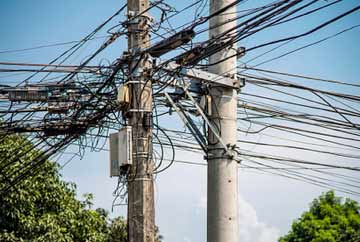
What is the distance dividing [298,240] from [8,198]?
29.7 metres

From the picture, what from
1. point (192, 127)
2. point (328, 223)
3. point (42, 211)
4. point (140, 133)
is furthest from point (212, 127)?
point (328, 223)

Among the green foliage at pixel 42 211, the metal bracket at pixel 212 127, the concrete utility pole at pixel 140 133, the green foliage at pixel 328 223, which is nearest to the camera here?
the concrete utility pole at pixel 140 133

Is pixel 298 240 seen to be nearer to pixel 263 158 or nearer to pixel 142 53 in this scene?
pixel 263 158

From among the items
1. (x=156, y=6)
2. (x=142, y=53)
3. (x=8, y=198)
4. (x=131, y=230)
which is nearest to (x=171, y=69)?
(x=142, y=53)

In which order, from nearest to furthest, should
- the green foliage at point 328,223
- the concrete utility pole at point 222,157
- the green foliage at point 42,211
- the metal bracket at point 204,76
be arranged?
the concrete utility pole at point 222,157
the metal bracket at point 204,76
the green foliage at point 42,211
the green foliage at point 328,223

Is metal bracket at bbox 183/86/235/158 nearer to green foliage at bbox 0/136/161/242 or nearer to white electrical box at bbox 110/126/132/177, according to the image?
white electrical box at bbox 110/126/132/177

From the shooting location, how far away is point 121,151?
11281 millimetres

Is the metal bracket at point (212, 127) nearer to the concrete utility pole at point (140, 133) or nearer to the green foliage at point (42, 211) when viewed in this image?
the concrete utility pole at point (140, 133)

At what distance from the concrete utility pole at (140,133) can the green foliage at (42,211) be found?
875 centimetres

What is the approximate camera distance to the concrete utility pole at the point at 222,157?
440 inches

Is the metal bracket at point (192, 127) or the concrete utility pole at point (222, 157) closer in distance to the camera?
the concrete utility pole at point (222, 157)

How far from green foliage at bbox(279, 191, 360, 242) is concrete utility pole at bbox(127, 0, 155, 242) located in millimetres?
36303

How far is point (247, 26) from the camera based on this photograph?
1080 cm

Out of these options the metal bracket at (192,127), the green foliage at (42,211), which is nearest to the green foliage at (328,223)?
the green foliage at (42,211)
